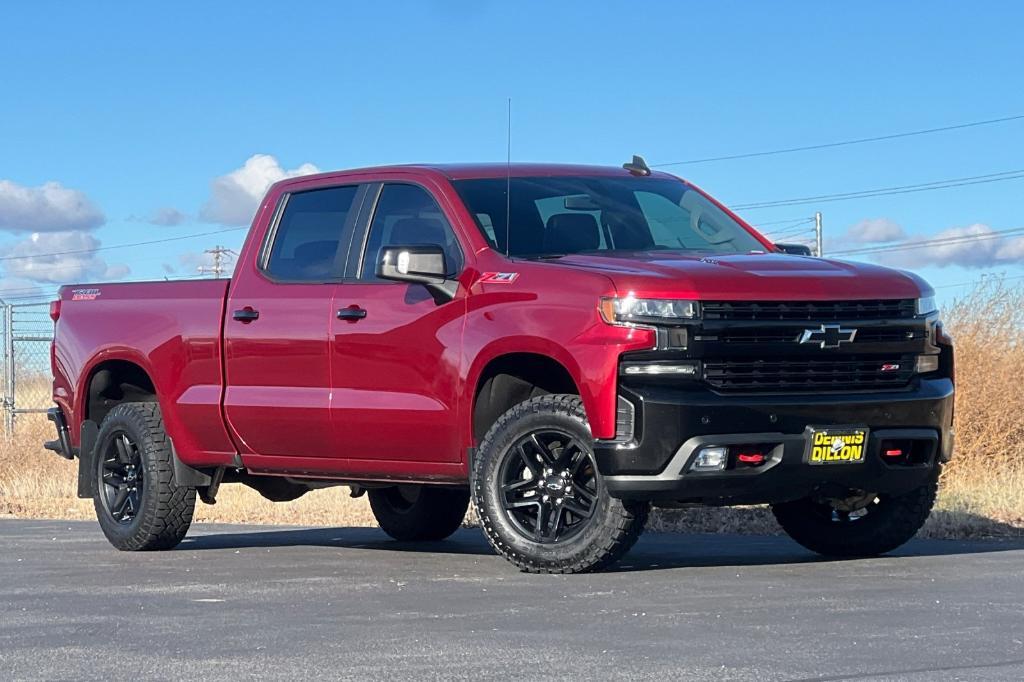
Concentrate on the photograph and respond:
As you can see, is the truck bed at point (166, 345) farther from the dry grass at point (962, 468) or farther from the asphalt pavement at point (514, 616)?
the dry grass at point (962, 468)

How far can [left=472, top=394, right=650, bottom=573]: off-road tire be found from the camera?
8539mm

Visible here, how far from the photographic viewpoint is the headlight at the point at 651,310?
8.34 metres

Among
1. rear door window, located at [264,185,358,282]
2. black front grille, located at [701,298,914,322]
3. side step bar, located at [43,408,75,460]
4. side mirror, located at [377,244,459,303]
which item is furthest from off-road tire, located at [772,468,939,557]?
side step bar, located at [43,408,75,460]

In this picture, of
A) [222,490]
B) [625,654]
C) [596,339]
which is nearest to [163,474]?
[596,339]

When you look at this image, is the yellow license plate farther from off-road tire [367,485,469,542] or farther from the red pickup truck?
off-road tire [367,485,469,542]

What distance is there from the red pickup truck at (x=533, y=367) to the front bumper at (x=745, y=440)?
1 centimetres

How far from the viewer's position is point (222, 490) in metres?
19.2

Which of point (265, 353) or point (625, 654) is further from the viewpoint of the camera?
point (265, 353)

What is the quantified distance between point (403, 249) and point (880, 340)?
7.86 feet

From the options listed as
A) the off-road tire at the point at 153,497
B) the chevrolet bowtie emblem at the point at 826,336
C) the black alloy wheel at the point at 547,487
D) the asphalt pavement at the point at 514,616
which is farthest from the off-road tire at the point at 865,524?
the off-road tire at the point at 153,497

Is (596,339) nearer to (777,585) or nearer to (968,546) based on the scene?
(777,585)

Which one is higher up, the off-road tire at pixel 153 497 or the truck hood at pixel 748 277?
the truck hood at pixel 748 277

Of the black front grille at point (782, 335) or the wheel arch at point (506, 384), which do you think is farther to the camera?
the wheel arch at point (506, 384)

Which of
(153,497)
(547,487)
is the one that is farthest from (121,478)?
(547,487)
